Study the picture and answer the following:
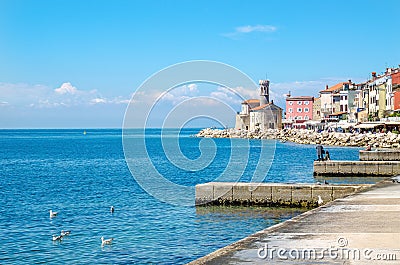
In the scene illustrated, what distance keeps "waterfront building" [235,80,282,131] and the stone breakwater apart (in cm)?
455

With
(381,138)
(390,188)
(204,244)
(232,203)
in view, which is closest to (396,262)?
(204,244)

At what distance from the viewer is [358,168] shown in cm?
3556

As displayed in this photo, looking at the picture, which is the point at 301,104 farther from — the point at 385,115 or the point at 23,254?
the point at 23,254

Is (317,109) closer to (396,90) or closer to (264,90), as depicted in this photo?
(264,90)

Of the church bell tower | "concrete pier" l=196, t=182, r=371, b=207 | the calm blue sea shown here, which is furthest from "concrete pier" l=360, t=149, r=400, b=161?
the church bell tower

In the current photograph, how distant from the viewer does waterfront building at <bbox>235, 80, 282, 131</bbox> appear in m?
144

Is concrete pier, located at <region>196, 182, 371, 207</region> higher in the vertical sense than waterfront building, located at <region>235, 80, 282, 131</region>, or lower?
lower

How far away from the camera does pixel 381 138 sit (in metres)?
70.8

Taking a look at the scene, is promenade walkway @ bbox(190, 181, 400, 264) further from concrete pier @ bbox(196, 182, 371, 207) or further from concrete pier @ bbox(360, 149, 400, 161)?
concrete pier @ bbox(360, 149, 400, 161)

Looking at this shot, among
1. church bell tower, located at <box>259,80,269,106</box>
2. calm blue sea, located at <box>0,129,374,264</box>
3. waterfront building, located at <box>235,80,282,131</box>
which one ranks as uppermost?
church bell tower, located at <box>259,80,269,106</box>

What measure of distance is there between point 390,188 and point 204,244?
7.21m

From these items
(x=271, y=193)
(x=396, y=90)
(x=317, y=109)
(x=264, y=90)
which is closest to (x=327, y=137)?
(x=396, y=90)

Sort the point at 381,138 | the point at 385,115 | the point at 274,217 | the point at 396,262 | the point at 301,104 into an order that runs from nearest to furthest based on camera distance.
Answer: the point at 396,262
the point at 274,217
the point at 381,138
the point at 385,115
the point at 301,104

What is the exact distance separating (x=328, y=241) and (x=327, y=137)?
270 ft
